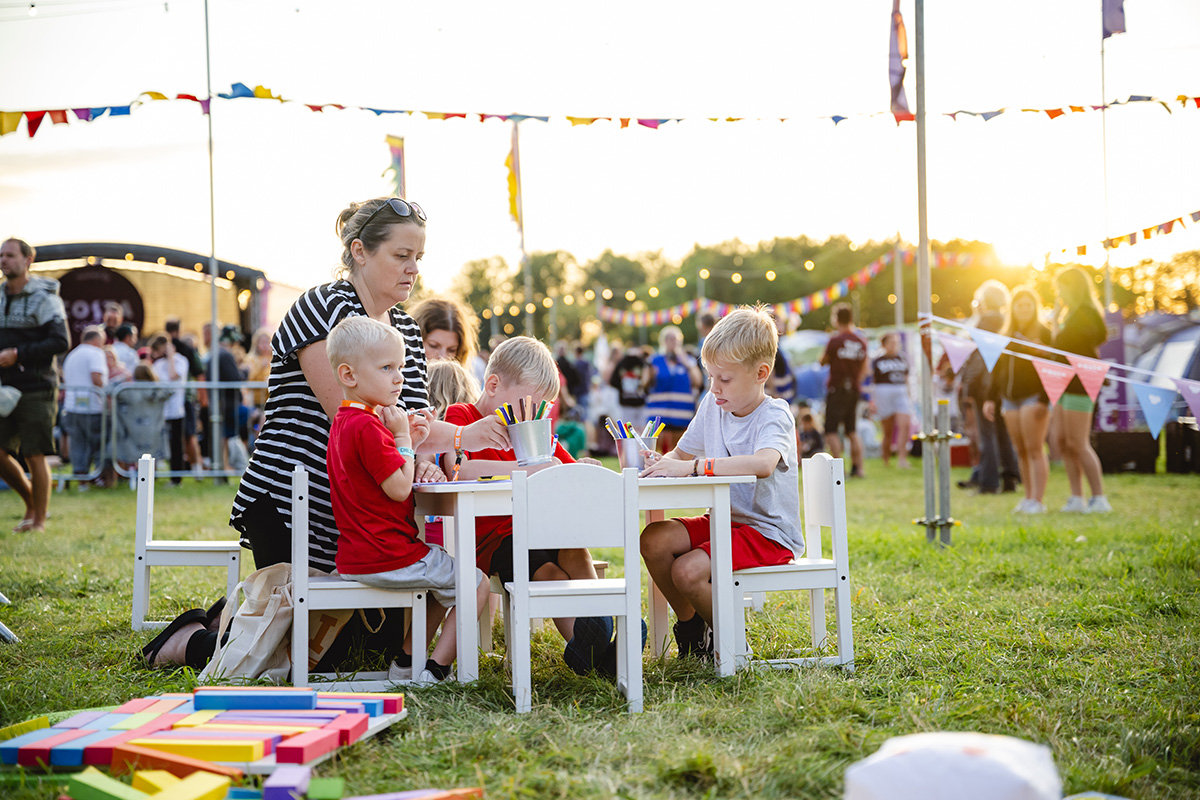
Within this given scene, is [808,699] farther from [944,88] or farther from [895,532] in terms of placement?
[944,88]

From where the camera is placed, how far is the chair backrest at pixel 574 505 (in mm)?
2596

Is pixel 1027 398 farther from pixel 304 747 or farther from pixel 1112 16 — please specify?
pixel 304 747

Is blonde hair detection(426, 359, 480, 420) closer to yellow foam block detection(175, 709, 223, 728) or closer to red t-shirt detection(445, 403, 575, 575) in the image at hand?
red t-shirt detection(445, 403, 575, 575)

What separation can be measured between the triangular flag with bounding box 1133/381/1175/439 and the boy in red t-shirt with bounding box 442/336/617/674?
3.26 m

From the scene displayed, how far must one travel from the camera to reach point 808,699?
255 cm

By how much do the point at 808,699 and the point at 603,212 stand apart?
25914 mm

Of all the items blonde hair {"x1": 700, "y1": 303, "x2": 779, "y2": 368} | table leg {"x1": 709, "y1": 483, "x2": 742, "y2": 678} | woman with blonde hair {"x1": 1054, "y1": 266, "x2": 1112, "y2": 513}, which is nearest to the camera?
table leg {"x1": 709, "y1": 483, "x2": 742, "y2": 678}

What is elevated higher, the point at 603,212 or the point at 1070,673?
the point at 603,212

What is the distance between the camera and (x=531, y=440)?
9.04 feet

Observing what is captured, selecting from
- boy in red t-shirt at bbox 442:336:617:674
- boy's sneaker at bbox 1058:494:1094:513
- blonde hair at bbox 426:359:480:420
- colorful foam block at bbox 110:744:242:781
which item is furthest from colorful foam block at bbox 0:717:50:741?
boy's sneaker at bbox 1058:494:1094:513

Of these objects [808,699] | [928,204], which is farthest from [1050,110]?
[808,699]

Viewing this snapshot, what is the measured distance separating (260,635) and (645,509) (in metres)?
1.17

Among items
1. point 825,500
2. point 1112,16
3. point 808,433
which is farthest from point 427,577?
point 808,433

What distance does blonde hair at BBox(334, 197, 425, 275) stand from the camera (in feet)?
10.3
